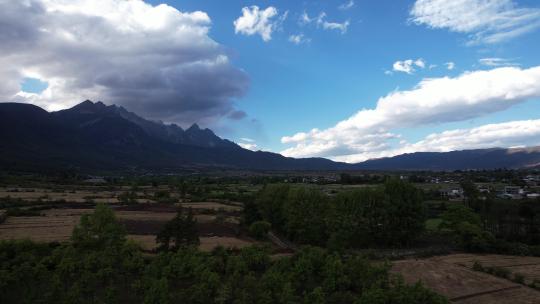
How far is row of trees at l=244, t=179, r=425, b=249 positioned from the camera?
65.2 metres

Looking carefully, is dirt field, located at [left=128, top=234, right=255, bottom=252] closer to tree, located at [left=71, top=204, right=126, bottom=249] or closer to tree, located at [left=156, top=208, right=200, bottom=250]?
tree, located at [left=156, top=208, right=200, bottom=250]

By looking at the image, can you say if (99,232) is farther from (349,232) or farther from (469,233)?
(469,233)

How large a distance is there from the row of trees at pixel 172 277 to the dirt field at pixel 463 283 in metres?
6.58

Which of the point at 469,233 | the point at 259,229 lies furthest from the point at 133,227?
the point at 469,233

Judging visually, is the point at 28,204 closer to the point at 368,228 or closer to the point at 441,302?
the point at 368,228

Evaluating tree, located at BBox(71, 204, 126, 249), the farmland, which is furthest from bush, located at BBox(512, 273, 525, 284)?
tree, located at BBox(71, 204, 126, 249)

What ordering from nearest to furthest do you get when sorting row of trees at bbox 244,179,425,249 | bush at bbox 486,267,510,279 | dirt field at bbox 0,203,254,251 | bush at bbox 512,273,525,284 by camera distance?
bush at bbox 512,273,525,284, bush at bbox 486,267,510,279, dirt field at bbox 0,203,254,251, row of trees at bbox 244,179,425,249

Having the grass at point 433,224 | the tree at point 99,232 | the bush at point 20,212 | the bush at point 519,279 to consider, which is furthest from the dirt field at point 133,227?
the grass at point 433,224

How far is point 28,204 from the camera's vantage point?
85.3 meters

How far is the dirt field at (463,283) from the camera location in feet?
125

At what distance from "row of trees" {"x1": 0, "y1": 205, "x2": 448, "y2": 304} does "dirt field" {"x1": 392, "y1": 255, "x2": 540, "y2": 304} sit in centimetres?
658

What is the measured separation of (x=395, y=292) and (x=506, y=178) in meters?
177

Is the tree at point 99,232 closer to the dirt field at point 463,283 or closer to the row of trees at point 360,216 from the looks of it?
the row of trees at point 360,216

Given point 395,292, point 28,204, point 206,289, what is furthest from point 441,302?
point 28,204
